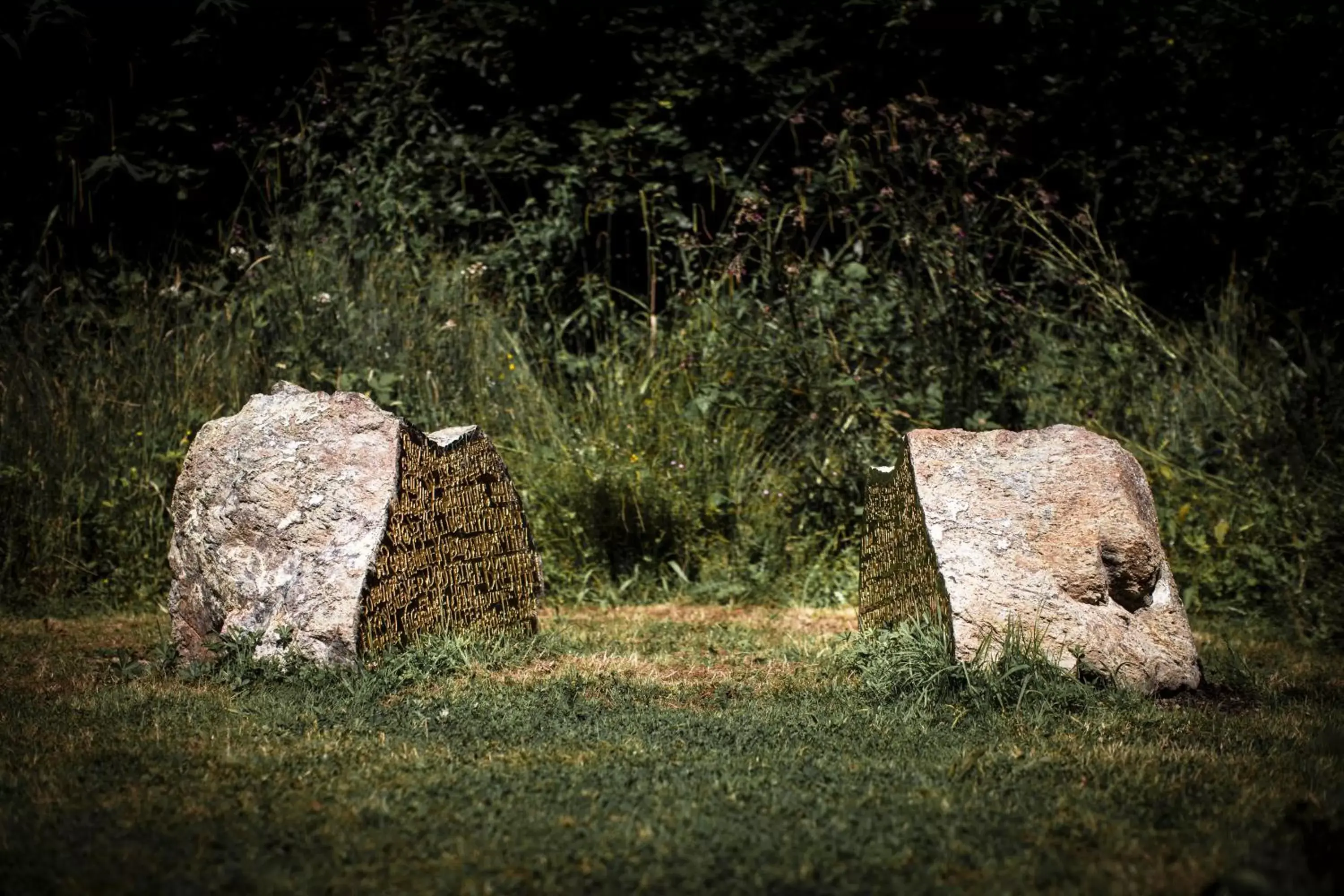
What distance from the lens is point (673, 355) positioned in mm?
7816

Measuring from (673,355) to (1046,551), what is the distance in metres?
3.43

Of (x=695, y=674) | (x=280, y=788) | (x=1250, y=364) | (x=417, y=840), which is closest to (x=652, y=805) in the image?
(x=417, y=840)

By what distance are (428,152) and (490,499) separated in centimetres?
435

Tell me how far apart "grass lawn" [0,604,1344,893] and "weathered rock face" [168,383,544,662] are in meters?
0.19

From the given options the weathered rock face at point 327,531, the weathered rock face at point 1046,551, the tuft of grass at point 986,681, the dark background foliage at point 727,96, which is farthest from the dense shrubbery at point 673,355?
the tuft of grass at point 986,681

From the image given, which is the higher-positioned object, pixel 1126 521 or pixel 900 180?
pixel 900 180

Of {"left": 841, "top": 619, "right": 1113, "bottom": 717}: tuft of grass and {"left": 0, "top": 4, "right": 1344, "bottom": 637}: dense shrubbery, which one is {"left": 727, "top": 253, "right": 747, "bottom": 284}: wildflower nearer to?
{"left": 0, "top": 4, "right": 1344, "bottom": 637}: dense shrubbery

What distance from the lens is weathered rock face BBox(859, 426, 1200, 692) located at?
15.1ft

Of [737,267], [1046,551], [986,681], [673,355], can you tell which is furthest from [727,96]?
[986,681]

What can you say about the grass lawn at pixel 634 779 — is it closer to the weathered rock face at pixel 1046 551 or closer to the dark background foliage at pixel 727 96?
the weathered rock face at pixel 1046 551

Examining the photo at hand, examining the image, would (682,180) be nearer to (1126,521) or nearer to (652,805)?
(1126,521)

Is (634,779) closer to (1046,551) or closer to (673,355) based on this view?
(1046,551)

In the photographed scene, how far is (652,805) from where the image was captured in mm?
3381

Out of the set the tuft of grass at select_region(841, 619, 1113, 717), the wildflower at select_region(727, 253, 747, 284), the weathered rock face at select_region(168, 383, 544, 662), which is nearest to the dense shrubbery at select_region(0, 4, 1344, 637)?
the wildflower at select_region(727, 253, 747, 284)
